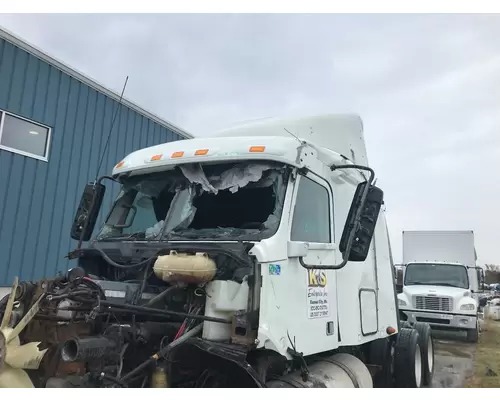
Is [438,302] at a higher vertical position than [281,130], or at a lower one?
lower

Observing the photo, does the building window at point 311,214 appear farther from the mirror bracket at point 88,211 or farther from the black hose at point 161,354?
the mirror bracket at point 88,211

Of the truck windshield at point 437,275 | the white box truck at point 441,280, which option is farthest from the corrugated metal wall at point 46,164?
the truck windshield at point 437,275

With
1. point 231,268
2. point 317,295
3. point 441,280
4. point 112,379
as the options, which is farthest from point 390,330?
point 441,280

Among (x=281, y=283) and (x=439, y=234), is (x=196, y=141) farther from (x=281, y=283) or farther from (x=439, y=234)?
(x=439, y=234)

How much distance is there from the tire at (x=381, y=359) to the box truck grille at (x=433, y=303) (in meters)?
8.54

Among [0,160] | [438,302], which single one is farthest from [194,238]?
[438,302]

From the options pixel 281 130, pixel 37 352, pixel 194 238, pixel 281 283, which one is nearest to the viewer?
pixel 37 352

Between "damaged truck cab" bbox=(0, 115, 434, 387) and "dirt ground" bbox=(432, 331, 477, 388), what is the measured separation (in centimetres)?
360

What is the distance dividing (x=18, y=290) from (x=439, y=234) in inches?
610

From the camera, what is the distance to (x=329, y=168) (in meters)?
4.72

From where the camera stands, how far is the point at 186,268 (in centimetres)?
339

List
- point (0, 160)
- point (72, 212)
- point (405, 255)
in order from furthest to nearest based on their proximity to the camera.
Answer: point (405, 255) < point (72, 212) < point (0, 160)

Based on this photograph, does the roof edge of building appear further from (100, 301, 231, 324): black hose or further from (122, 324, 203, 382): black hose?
(122, 324, 203, 382): black hose

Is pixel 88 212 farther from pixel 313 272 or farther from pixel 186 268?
pixel 313 272
